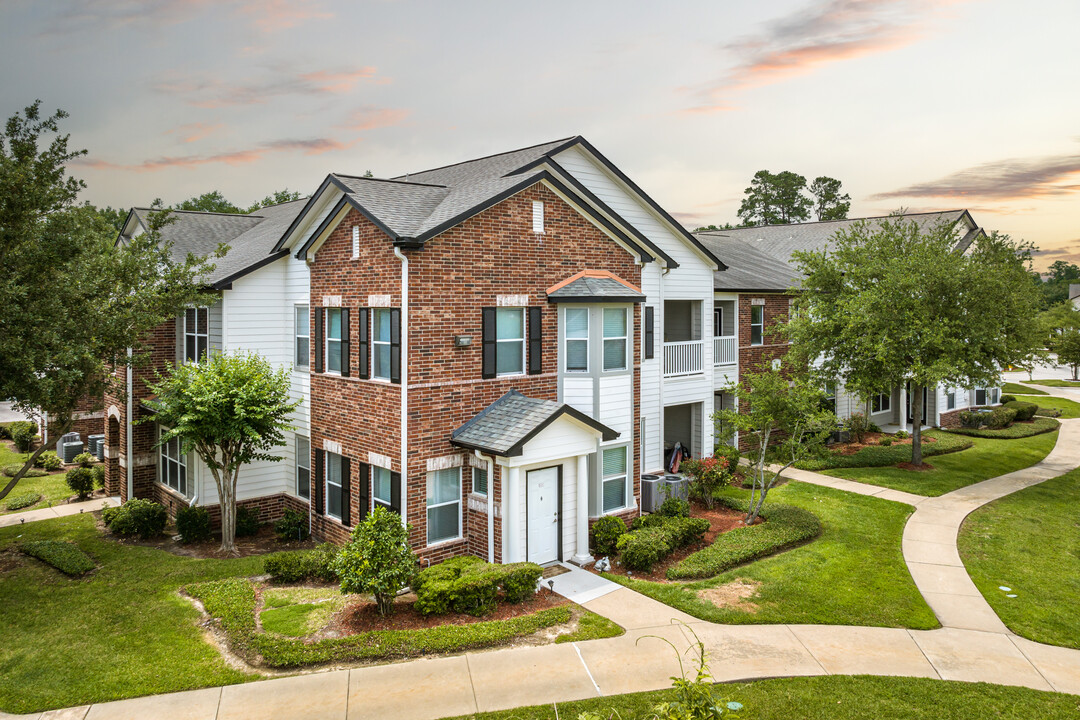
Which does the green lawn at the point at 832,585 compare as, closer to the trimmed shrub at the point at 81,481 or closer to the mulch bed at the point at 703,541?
the mulch bed at the point at 703,541

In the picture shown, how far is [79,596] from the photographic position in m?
13.5

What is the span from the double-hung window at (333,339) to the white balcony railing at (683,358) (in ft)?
33.8

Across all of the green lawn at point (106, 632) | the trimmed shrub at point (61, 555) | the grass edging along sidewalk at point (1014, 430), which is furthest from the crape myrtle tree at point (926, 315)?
the trimmed shrub at point (61, 555)

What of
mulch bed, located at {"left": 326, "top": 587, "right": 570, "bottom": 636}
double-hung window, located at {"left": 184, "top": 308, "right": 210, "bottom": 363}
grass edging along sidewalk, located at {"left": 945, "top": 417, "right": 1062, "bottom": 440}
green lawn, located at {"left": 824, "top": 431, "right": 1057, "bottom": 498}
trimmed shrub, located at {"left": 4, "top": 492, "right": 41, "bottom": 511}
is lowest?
trimmed shrub, located at {"left": 4, "top": 492, "right": 41, "bottom": 511}

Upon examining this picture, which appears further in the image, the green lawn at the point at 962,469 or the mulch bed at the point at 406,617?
the green lawn at the point at 962,469

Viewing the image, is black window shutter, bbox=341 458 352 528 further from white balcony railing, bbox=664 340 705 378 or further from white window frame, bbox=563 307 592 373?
white balcony railing, bbox=664 340 705 378

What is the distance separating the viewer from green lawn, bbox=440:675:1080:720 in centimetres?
929

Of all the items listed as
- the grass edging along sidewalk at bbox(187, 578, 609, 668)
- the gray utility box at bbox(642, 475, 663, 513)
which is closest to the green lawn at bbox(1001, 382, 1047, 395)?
the gray utility box at bbox(642, 475, 663, 513)

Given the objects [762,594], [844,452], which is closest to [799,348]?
[844,452]

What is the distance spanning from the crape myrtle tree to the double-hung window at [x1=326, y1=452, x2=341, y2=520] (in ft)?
55.4

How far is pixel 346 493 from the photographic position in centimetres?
1639

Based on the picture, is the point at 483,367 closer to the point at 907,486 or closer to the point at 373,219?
the point at 373,219

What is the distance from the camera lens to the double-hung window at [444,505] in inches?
588

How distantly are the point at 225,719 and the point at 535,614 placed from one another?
16.4 ft
